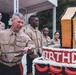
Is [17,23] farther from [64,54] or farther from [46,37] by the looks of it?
[46,37]

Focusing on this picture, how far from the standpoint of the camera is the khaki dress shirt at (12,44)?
351 cm

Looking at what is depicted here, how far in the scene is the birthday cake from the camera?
2.81 meters

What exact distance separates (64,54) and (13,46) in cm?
91

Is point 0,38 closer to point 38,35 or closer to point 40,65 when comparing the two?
point 40,65

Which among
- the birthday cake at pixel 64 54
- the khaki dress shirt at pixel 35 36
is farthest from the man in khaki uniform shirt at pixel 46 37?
the birthday cake at pixel 64 54

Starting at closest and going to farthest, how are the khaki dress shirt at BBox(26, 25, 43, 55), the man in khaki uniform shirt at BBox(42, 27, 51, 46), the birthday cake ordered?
1. the birthday cake
2. the khaki dress shirt at BBox(26, 25, 43, 55)
3. the man in khaki uniform shirt at BBox(42, 27, 51, 46)

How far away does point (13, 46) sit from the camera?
3545mm

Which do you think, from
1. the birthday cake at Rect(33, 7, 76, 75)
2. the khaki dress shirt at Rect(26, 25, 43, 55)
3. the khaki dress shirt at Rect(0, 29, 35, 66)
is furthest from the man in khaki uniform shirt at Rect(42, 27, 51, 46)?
the birthday cake at Rect(33, 7, 76, 75)

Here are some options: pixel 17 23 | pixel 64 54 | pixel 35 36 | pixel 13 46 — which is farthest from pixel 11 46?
pixel 35 36

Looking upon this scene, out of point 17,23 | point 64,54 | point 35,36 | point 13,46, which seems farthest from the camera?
point 35,36

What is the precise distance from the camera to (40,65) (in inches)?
117

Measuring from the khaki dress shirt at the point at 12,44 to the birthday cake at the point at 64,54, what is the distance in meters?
0.65

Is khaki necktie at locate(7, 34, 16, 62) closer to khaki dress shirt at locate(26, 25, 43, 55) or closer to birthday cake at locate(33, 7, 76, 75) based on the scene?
birthday cake at locate(33, 7, 76, 75)

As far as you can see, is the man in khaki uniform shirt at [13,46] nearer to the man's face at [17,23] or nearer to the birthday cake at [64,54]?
the man's face at [17,23]
